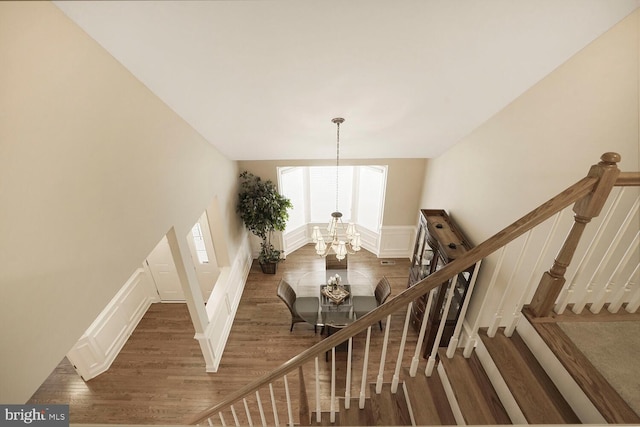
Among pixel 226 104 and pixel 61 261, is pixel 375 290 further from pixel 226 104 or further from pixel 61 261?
pixel 61 261

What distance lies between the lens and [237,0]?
1273mm

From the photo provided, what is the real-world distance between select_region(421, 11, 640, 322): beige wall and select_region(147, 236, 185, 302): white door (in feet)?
15.0

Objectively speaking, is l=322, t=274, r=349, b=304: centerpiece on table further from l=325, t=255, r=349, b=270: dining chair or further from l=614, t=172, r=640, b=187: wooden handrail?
l=614, t=172, r=640, b=187: wooden handrail

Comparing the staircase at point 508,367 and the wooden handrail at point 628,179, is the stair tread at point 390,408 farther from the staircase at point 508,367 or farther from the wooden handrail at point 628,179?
the wooden handrail at point 628,179

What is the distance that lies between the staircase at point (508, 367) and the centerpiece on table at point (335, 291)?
1.99 meters

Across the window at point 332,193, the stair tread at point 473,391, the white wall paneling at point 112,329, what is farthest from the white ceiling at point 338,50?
the window at point 332,193

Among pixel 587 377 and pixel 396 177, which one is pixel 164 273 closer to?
pixel 396 177

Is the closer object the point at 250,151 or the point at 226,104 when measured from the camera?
the point at 226,104

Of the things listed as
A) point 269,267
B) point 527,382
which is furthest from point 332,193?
point 527,382

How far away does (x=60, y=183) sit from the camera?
1.47 meters

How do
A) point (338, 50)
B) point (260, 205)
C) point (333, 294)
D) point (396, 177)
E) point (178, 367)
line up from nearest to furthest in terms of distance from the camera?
point (338, 50) → point (178, 367) → point (333, 294) → point (260, 205) → point (396, 177)

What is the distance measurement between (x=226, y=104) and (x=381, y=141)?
7.09 feet

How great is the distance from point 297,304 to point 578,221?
348cm

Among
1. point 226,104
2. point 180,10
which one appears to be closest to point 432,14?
point 180,10
